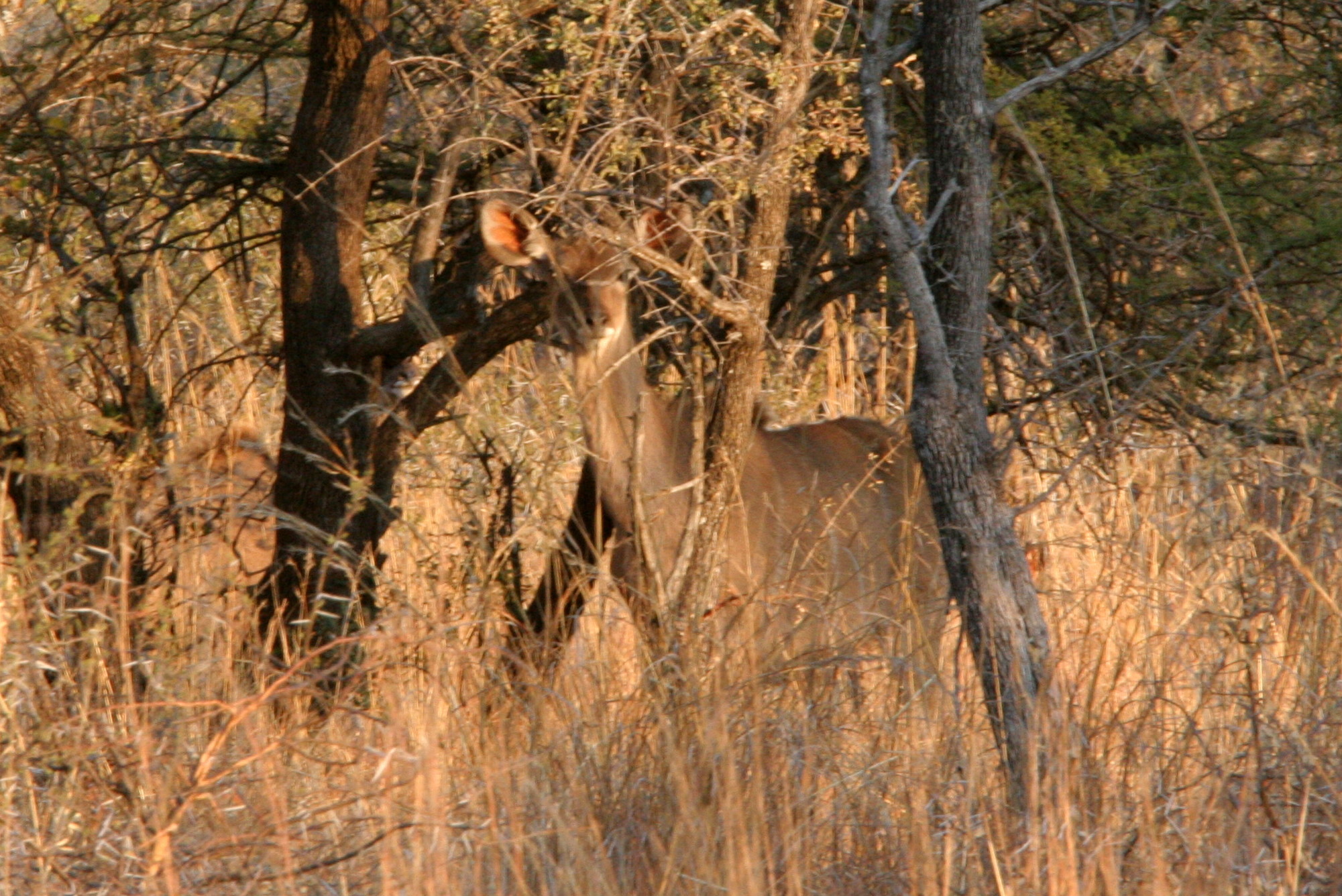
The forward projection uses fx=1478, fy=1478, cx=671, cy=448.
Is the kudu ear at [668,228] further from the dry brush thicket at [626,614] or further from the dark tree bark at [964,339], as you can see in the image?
the dark tree bark at [964,339]

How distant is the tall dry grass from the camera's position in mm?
3010

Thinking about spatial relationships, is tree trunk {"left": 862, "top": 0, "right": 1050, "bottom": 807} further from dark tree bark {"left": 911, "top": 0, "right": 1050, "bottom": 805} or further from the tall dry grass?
the tall dry grass

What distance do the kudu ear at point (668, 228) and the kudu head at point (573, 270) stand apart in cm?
9

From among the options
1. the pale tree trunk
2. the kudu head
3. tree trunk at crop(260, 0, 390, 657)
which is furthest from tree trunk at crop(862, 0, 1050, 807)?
tree trunk at crop(260, 0, 390, 657)

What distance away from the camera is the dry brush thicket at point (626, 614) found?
123 inches

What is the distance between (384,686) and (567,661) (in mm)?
496

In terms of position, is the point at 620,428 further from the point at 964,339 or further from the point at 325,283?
the point at 964,339

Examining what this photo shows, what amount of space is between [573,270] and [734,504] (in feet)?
3.87

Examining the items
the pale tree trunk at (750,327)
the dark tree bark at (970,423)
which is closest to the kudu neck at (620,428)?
the pale tree trunk at (750,327)

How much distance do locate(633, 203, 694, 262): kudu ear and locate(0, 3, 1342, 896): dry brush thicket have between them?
0.12 metres

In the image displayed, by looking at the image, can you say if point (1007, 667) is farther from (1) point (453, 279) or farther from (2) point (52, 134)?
(2) point (52, 134)

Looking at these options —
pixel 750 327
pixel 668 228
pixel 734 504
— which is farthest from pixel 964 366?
pixel 734 504

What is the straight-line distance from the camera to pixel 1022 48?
17.9 feet

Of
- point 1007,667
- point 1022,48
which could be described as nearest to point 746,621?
point 1007,667
